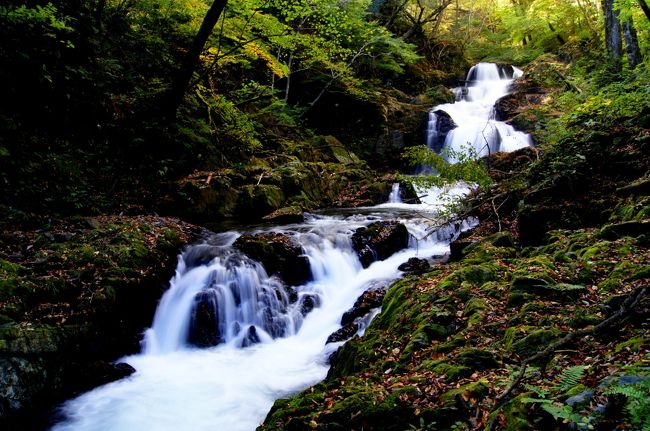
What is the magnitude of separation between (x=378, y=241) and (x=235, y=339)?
4.39m

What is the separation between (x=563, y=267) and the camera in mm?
4918

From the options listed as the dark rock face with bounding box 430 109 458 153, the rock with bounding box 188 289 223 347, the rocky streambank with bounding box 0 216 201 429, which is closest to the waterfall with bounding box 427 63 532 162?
the dark rock face with bounding box 430 109 458 153

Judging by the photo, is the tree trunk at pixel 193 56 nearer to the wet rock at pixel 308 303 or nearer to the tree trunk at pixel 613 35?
the wet rock at pixel 308 303

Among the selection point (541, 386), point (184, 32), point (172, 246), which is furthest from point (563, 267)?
point (184, 32)

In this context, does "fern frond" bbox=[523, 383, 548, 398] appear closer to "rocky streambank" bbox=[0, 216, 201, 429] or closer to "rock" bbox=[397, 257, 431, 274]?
"rocky streambank" bbox=[0, 216, 201, 429]

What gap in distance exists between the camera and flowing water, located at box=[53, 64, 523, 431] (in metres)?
5.26

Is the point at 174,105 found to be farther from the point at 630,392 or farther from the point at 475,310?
the point at 630,392

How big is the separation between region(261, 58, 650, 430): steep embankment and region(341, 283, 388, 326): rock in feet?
4.14

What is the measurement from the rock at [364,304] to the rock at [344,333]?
33cm

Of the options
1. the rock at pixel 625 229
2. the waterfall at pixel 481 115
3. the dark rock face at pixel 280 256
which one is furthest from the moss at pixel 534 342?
the waterfall at pixel 481 115

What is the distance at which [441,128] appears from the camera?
2075cm

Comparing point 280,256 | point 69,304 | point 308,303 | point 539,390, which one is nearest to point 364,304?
point 308,303

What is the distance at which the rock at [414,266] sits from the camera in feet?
27.8

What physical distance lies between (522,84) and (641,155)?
18.7 m
